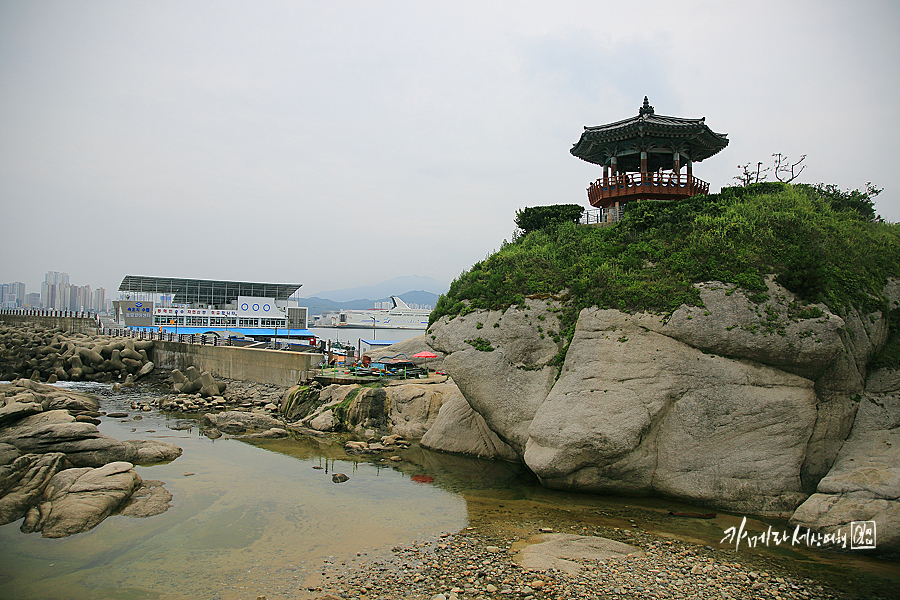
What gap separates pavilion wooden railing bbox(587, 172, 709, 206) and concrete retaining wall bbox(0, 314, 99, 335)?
6319 cm

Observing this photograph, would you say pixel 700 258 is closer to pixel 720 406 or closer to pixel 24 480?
pixel 720 406

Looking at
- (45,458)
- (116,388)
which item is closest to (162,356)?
(116,388)

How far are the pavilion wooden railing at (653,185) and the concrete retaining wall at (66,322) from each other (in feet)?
207

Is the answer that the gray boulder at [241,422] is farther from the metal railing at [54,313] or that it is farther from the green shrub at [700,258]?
the metal railing at [54,313]

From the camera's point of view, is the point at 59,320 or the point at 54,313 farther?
the point at 54,313

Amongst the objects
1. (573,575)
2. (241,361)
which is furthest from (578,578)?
(241,361)

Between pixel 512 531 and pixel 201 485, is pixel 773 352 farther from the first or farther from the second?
pixel 201 485

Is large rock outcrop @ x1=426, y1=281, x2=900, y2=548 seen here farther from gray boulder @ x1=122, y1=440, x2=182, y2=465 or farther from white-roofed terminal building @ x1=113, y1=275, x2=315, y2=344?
white-roofed terminal building @ x1=113, y1=275, x2=315, y2=344

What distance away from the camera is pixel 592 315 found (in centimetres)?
1684

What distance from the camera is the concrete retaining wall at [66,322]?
60931mm

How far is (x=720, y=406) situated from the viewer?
14172 mm

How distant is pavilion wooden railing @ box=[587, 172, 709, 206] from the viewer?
969 inches

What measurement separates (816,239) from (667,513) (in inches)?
415

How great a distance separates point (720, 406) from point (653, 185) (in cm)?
1391
